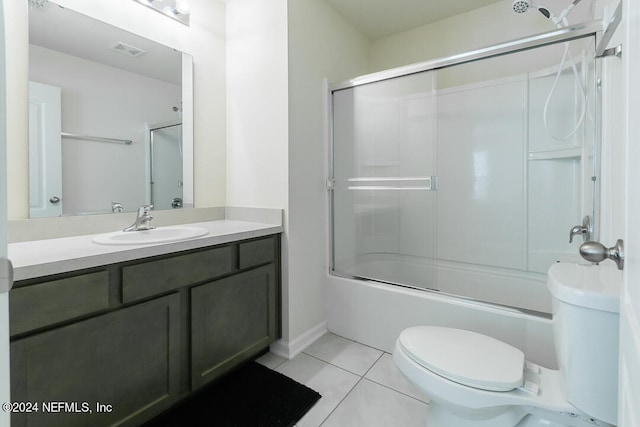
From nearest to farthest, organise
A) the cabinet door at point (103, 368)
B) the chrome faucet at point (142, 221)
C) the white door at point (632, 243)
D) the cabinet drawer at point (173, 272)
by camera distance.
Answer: the white door at point (632, 243), the cabinet door at point (103, 368), the cabinet drawer at point (173, 272), the chrome faucet at point (142, 221)

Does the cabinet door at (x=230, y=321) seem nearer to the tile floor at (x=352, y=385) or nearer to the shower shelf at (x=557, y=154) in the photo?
the tile floor at (x=352, y=385)

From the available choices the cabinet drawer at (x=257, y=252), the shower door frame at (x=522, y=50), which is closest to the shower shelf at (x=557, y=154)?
the shower door frame at (x=522, y=50)

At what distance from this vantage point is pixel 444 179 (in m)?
2.47

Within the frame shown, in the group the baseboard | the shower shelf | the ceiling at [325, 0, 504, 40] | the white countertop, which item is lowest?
the baseboard

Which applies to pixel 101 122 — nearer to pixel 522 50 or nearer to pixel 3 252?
pixel 3 252

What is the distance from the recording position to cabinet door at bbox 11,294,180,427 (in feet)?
3.26

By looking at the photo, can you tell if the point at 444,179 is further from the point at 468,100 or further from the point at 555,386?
the point at 555,386

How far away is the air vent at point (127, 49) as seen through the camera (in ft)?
5.56

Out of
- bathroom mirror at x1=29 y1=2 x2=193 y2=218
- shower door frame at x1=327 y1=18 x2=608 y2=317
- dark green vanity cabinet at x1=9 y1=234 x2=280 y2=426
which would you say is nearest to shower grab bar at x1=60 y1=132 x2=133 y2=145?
bathroom mirror at x1=29 y1=2 x2=193 y2=218

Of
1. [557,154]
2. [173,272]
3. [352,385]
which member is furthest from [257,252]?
[557,154]

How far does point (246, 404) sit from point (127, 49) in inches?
79.5

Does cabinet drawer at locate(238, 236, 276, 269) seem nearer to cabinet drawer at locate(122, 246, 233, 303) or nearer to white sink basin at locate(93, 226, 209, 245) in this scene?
cabinet drawer at locate(122, 246, 233, 303)

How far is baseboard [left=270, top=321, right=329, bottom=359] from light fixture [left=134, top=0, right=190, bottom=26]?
7.00 feet

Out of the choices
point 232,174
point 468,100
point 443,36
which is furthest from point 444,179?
point 232,174
